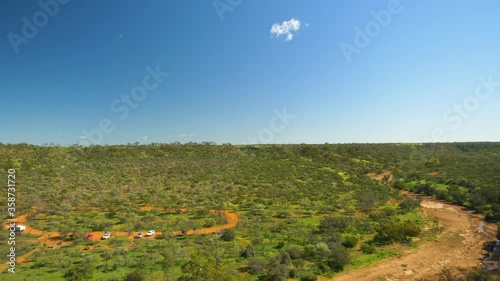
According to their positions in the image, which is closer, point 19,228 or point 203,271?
point 203,271

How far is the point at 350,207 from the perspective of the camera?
1845 inches

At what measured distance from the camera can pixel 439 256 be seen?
94.9 ft

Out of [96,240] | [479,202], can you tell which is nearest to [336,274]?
[96,240]

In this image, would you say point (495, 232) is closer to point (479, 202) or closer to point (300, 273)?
point (479, 202)

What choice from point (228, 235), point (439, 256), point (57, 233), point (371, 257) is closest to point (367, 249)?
point (371, 257)

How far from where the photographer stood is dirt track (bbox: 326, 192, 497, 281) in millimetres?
25016

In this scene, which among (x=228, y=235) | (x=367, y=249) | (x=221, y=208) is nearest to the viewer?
(x=367, y=249)

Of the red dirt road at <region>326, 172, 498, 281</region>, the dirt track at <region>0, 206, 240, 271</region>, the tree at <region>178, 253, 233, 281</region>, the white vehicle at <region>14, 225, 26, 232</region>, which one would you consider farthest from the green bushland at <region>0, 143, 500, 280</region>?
the white vehicle at <region>14, 225, 26, 232</region>

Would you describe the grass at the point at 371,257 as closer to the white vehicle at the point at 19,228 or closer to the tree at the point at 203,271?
the tree at the point at 203,271

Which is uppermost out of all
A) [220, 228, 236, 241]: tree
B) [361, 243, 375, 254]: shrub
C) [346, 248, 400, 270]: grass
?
[220, 228, 236, 241]: tree

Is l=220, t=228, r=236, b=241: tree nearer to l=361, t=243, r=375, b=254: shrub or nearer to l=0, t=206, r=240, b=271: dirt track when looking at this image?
l=0, t=206, r=240, b=271: dirt track

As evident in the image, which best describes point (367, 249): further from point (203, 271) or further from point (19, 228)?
point (19, 228)

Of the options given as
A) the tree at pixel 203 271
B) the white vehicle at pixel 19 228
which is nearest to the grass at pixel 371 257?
the tree at pixel 203 271

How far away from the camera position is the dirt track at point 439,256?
2502 cm
